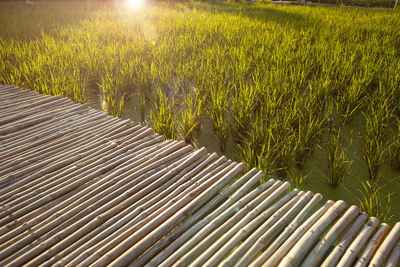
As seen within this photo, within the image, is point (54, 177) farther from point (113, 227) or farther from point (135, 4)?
point (135, 4)

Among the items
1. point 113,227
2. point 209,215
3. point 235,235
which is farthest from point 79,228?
point 235,235

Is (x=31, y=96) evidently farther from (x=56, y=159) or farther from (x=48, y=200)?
(x=48, y=200)

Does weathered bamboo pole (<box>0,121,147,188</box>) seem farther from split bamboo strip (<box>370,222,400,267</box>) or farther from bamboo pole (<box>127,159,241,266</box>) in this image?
split bamboo strip (<box>370,222,400,267</box>)

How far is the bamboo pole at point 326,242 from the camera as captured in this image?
3.32 ft

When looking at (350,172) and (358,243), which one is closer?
(358,243)

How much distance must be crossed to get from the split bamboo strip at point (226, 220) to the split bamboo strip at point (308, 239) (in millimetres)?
228

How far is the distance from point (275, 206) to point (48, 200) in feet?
3.48

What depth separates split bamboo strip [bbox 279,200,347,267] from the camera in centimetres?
100

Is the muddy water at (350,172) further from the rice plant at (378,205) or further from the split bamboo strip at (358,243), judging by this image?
the split bamboo strip at (358,243)

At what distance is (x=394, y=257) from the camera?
1.01 m

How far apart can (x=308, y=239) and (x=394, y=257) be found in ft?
0.97

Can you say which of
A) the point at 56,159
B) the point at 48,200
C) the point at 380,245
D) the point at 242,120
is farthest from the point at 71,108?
the point at 380,245

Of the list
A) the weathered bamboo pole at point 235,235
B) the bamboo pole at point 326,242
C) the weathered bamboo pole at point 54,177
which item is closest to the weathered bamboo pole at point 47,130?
the weathered bamboo pole at point 54,177

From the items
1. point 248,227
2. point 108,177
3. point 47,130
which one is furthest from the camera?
point 47,130
